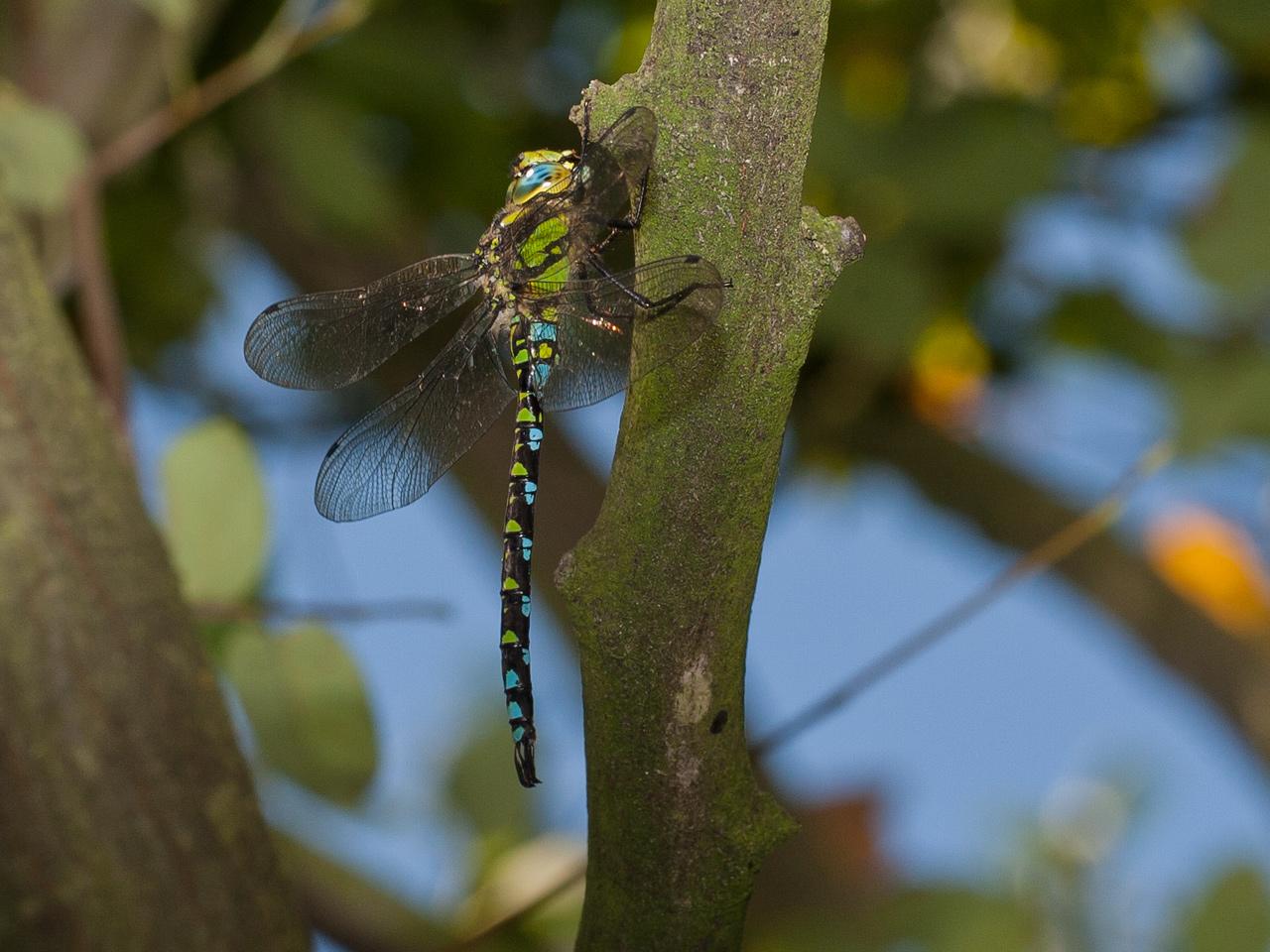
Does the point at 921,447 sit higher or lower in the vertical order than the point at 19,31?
higher

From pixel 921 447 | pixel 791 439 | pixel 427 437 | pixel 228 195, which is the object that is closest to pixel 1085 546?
pixel 921 447

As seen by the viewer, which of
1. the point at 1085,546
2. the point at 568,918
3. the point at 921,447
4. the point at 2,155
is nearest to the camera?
the point at 2,155

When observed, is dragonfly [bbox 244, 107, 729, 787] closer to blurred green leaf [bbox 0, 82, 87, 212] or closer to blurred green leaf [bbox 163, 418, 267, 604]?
blurred green leaf [bbox 163, 418, 267, 604]

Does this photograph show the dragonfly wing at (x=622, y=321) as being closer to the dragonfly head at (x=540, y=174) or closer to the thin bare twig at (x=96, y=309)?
the dragonfly head at (x=540, y=174)

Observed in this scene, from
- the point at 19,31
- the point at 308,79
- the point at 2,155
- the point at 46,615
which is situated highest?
the point at 308,79

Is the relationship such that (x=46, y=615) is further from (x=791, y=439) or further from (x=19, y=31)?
(x=791, y=439)

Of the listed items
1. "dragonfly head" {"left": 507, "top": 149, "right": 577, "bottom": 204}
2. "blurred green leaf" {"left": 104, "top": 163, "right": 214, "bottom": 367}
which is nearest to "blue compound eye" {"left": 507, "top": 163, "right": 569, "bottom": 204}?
"dragonfly head" {"left": 507, "top": 149, "right": 577, "bottom": 204}
